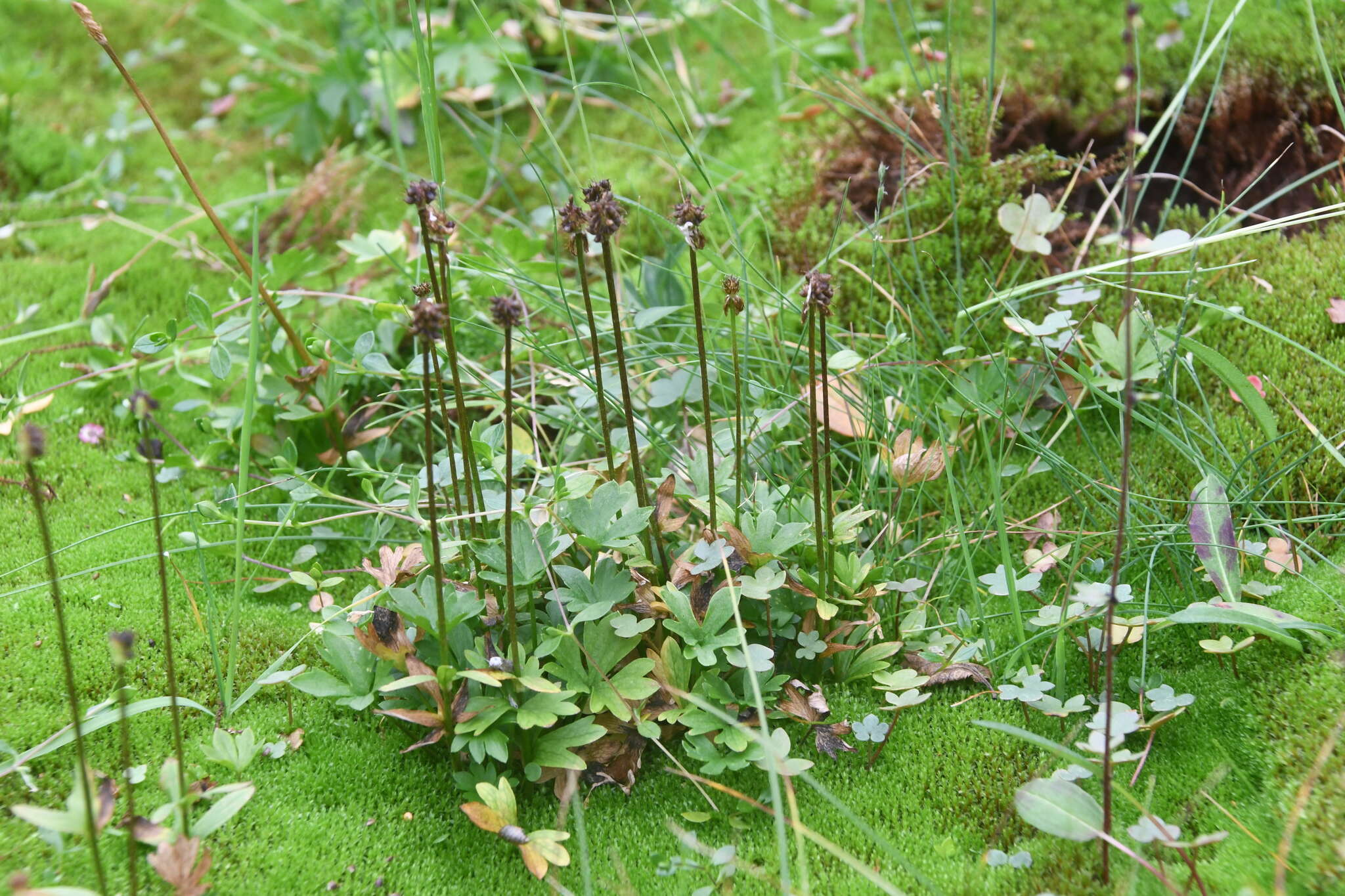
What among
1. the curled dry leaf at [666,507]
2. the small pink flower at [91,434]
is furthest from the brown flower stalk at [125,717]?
the small pink flower at [91,434]

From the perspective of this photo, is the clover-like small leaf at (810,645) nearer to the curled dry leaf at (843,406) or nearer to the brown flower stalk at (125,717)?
the curled dry leaf at (843,406)

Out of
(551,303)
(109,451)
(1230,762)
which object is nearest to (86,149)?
(109,451)

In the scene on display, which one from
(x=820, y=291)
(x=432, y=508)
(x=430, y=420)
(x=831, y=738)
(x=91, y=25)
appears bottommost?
(x=831, y=738)

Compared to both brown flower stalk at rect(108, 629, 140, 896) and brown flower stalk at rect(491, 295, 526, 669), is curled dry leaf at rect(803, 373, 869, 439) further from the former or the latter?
brown flower stalk at rect(108, 629, 140, 896)

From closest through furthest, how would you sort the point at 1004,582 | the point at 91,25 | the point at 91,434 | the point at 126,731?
the point at 126,731 → the point at 91,25 → the point at 1004,582 → the point at 91,434

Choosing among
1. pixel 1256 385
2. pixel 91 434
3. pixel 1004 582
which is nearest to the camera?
pixel 1004 582

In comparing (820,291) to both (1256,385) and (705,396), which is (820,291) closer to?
(705,396)

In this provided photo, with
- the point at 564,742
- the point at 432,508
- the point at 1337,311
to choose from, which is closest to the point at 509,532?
the point at 432,508
